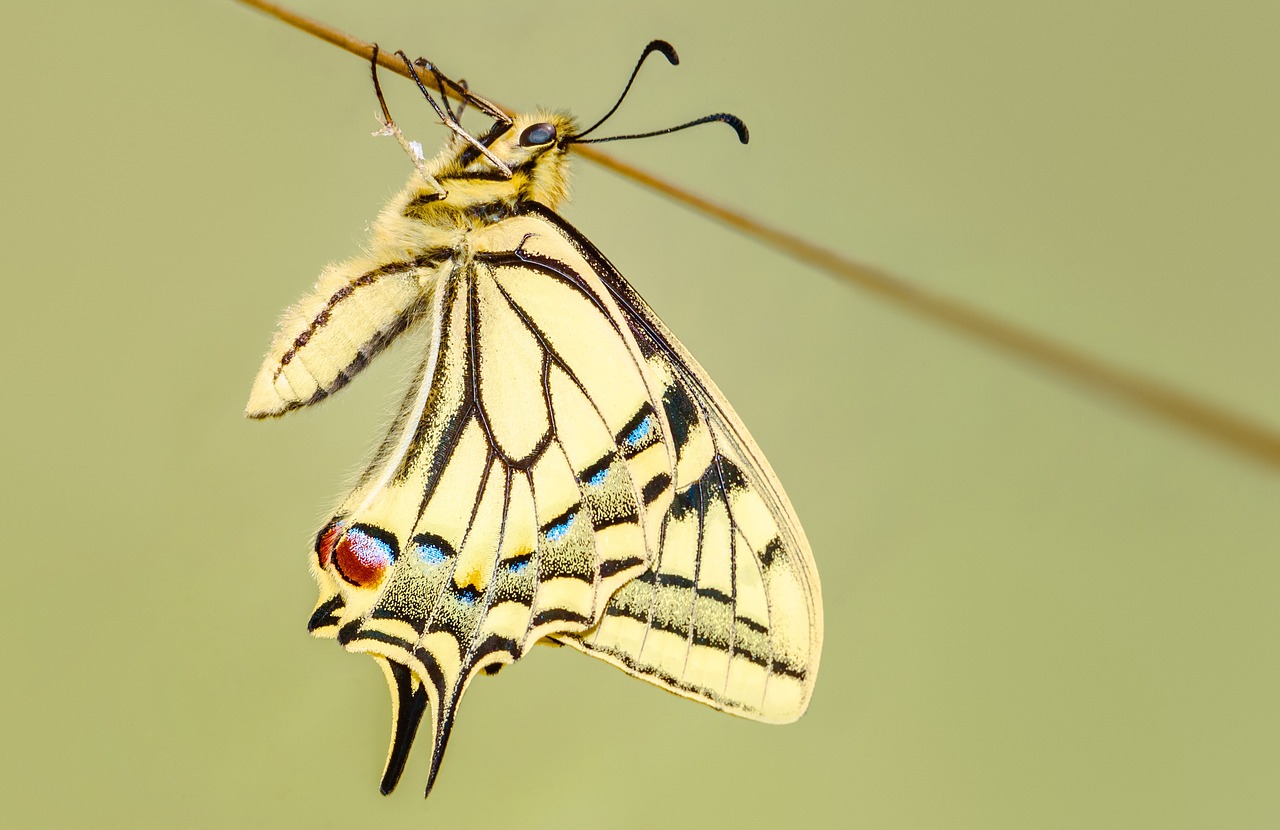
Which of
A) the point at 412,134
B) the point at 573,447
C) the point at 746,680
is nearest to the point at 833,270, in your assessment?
the point at 573,447

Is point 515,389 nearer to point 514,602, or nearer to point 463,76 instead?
point 514,602

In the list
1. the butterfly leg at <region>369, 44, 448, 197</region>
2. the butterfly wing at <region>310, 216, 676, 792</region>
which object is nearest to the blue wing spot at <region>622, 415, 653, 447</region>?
the butterfly wing at <region>310, 216, 676, 792</region>

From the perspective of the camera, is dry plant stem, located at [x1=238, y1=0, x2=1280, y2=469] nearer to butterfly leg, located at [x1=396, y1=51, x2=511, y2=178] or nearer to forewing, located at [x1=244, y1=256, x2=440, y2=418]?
butterfly leg, located at [x1=396, y1=51, x2=511, y2=178]

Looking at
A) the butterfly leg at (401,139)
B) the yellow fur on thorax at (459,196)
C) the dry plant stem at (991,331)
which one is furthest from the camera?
the yellow fur on thorax at (459,196)

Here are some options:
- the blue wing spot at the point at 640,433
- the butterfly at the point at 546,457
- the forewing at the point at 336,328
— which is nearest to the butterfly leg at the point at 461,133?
the butterfly at the point at 546,457

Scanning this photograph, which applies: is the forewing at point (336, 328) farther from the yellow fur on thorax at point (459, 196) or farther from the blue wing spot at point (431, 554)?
the blue wing spot at point (431, 554)

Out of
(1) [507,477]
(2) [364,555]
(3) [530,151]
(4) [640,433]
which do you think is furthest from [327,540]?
(3) [530,151]
